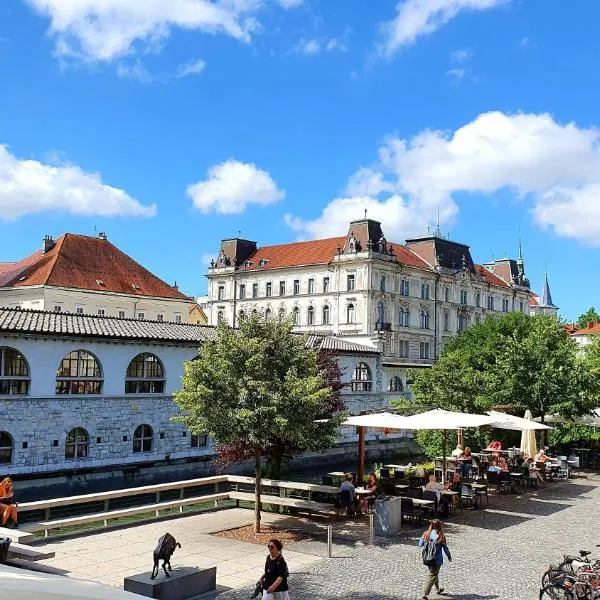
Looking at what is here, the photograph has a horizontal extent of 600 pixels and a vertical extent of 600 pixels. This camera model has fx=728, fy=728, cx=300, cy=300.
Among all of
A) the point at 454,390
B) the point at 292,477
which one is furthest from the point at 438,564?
the point at 292,477

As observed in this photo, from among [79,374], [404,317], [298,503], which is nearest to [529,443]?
[298,503]

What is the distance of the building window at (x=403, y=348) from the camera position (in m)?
81.8

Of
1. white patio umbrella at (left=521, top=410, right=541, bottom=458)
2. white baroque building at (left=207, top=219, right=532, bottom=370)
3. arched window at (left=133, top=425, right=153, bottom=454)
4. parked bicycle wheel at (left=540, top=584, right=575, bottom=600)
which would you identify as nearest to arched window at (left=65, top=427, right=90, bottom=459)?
arched window at (left=133, top=425, right=153, bottom=454)

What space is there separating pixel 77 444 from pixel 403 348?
55194 mm

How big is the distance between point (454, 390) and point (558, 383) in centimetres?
553

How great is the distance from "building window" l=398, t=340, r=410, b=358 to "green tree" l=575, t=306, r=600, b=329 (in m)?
37.5

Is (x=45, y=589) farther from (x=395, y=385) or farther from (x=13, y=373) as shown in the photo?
(x=395, y=385)

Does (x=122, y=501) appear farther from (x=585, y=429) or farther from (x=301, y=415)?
(x=585, y=429)

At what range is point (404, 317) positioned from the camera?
83188 mm

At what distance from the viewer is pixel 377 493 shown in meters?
23.2

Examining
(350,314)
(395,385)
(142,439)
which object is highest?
(350,314)

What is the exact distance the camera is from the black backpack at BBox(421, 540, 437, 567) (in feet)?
45.0

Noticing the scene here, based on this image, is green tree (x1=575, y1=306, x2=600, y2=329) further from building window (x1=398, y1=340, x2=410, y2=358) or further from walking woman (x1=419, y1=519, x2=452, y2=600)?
walking woman (x1=419, y1=519, x2=452, y2=600)

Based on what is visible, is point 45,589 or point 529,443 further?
point 529,443
